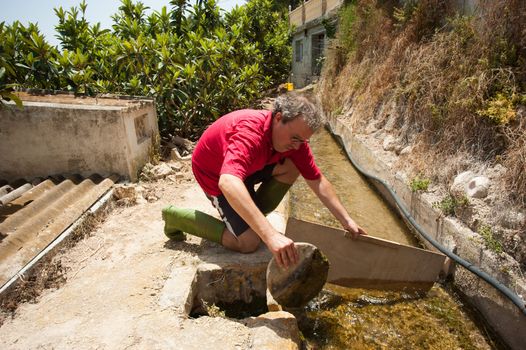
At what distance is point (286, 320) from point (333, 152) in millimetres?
5440

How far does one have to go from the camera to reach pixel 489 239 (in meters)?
2.71

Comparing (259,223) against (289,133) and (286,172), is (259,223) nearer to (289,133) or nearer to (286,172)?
(289,133)

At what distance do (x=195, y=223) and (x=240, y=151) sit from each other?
0.91 metres

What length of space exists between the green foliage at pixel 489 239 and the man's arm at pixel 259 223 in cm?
179

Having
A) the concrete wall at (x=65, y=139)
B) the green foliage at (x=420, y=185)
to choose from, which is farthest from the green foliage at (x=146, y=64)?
the green foliage at (x=420, y=185)

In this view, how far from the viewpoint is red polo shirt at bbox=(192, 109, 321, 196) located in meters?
2.01

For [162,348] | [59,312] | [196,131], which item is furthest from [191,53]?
[162,348]

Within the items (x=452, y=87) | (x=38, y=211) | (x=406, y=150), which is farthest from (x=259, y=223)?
(x=452, y=87)

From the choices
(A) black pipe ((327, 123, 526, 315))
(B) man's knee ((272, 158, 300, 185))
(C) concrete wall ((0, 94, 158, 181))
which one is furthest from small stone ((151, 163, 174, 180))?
(A) black pipe ((327, 123, 526, 315))

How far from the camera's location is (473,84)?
389cm

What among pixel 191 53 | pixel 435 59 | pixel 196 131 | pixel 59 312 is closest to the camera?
pixel 59 312

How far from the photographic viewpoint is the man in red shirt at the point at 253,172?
184 cm

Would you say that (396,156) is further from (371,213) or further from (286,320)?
(286,320)

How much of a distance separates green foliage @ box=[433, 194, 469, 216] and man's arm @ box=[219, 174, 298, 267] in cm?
214
